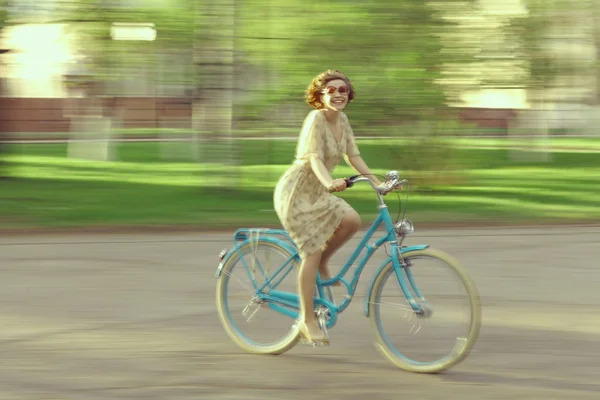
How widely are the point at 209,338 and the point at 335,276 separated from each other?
38.5 inches

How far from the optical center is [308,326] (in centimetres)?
614

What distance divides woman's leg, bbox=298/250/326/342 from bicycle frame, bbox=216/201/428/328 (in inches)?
2.8

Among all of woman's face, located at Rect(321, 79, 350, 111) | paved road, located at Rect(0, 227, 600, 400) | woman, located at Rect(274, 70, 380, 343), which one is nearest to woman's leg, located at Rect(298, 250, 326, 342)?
woman, located at Rect(274, 70, 380, 343)

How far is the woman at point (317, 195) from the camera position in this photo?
5965 millimetres

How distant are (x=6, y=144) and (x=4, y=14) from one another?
9.71 ft

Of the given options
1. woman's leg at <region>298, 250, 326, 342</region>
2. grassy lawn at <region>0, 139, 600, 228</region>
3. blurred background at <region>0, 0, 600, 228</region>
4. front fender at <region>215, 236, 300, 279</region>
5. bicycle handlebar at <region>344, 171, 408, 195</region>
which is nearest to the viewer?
bicycle handlebar at <region>344, 171, 408, 195</region>

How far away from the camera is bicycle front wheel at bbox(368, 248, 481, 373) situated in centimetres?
578

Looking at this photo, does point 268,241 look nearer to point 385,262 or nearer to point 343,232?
point 343,232

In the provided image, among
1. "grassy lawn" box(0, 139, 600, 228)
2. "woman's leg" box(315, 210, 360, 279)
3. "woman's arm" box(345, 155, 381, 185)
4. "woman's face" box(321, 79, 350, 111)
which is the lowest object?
"grassy lawn" box(0, 139, 600, 228)

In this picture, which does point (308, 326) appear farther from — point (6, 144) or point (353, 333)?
point (6, 144)

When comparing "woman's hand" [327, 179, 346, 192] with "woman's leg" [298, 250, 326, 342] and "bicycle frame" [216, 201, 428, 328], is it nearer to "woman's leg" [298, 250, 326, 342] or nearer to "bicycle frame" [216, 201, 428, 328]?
"bicycle frame" [216, 201, 428, 328]

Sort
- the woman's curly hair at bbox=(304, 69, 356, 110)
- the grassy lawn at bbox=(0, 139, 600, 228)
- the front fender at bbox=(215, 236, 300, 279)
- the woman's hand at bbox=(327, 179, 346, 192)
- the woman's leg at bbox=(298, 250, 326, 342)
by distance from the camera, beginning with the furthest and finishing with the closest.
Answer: the grassy lawn at bbox=(0, 139, 600, 228), the front fender at bbox=(215, 236, 300, 279), the woman's leg at bbox=(298, 250, 326, 342), the woman's curly hair at bbox=(304, 69, 356, 110), the woman's hand at bbox=(327, 179, 346, 192)

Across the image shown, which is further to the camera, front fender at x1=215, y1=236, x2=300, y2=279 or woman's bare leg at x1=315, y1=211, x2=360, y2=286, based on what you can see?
front fender at x1=215, y1=236, x2=300, y2=279

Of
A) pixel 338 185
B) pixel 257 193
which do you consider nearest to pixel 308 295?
pixel 338 185
